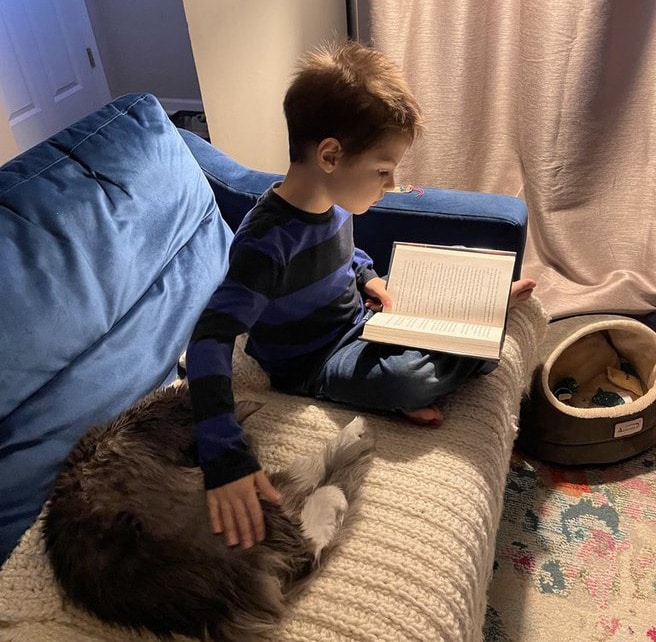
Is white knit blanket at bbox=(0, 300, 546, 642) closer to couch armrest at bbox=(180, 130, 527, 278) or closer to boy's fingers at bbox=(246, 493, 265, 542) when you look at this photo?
boy's fingers at bbox=(246, 493, 265, 542)

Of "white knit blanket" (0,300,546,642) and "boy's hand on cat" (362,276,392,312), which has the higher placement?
"boy's hand on cat" (362,276,392,312)

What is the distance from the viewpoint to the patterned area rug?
123 centimetres

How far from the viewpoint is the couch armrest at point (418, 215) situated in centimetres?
139

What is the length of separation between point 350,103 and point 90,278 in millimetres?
522

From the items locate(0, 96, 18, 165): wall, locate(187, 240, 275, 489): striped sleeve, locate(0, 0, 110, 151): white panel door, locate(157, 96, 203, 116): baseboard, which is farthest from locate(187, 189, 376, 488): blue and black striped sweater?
locate(157, 96, 203, 116): baseboard

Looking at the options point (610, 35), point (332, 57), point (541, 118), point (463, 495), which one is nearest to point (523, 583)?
point (463, 495)

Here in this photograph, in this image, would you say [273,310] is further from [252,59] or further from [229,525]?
[252,59]

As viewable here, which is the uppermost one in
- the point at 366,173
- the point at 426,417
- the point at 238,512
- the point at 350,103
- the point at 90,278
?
the point at 350,103

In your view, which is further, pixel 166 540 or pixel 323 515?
pixel 323 515

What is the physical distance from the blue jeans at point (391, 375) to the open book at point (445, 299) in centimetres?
3

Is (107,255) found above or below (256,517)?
above

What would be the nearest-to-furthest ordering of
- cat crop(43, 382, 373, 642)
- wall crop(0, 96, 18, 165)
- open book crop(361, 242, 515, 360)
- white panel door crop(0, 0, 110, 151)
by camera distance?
1. cat crop(43, 382, 373, 642)
2. open book crop(361, 242, 515, 360)
3. wall crop(0, 96, 18, 165)
4. white panel door crop(0, 0, 110, 151)

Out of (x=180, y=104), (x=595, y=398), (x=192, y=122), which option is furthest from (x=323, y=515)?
(x=180, y=104)

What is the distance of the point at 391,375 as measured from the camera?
1.13 m
